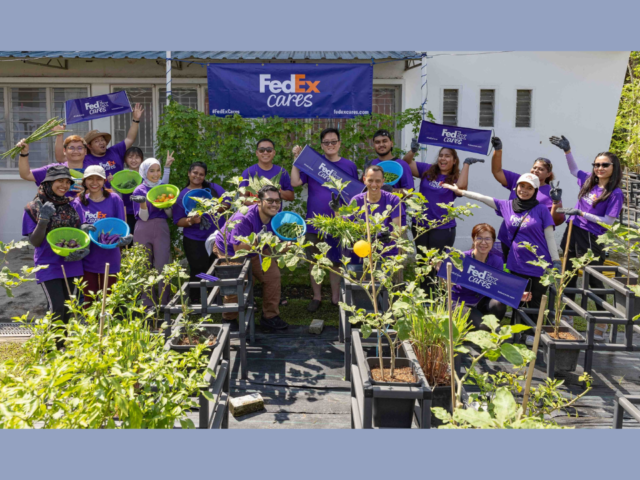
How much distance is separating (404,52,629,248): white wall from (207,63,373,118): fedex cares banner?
1905mm

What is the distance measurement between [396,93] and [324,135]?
9.58ft

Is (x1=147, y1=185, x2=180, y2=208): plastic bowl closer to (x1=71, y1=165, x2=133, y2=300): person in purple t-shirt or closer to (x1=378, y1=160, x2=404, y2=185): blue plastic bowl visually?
(x1=71, y1=165, x2=133, y2=300): person in purple t-shirt

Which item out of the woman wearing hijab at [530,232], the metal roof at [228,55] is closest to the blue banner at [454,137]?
the metal roof at [228,55]

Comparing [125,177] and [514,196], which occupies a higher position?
[125,177]

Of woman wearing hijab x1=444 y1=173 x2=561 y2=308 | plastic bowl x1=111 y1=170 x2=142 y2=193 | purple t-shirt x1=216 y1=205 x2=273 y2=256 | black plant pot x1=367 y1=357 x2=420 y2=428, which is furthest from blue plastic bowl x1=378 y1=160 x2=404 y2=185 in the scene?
black plant pot x1=367 y1=357 x2=420 y2=428

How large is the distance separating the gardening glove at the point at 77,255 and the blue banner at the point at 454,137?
12.3 ft

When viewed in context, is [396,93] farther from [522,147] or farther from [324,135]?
[324,135]

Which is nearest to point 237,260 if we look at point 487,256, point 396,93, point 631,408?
point 487,256

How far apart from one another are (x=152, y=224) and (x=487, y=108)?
5438 mm

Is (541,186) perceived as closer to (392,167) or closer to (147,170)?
(392,167)

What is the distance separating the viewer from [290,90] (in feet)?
21.8

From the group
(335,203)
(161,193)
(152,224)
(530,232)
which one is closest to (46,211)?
(152,224)

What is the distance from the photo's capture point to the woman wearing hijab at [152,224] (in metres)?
5.31

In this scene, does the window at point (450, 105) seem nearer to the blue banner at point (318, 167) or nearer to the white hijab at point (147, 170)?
the blue banner at point (318, 167)
